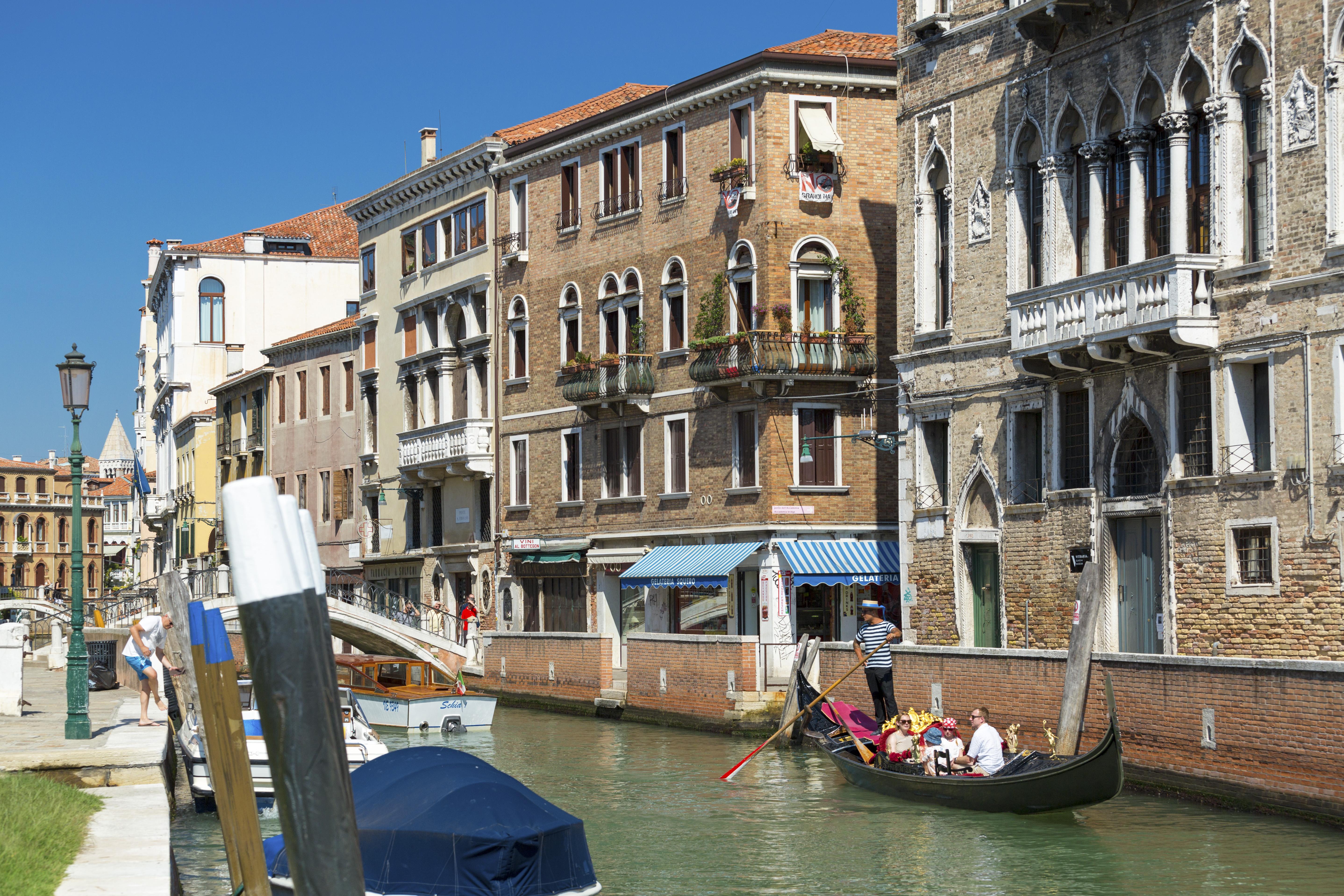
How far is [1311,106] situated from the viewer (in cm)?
1844

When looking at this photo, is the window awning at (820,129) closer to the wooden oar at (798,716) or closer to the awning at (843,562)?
the awning at (843,562)

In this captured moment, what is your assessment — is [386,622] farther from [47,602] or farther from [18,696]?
[47,602]

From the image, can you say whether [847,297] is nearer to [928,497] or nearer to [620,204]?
[928,497]

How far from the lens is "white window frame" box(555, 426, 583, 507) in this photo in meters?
34.3

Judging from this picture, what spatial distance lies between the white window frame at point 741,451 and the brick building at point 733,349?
0.15 feet

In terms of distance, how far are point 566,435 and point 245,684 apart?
14.4m

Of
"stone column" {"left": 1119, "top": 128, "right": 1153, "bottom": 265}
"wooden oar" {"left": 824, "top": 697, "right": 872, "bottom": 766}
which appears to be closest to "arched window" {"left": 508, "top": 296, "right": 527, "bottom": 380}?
"wooden oar" {"left": 824, "top": 697, "right": 872, "bottom": 766}

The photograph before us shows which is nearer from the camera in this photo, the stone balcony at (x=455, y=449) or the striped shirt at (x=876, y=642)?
the striped shirt at (x=876, y=642)

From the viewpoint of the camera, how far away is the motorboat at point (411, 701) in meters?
27.1

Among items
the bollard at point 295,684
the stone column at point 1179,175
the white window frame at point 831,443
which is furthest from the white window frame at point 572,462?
the bollard at point 295,684

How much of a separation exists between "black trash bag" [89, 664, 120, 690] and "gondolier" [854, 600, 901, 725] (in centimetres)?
1511

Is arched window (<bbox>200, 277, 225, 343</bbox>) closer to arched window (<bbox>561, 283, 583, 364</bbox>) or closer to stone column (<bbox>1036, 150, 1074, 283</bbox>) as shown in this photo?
arched window (<bbox>561, 283, 583, 364</bbox>)

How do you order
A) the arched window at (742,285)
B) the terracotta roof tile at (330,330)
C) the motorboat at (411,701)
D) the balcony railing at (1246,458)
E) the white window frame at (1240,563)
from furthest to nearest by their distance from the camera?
the terracotta roof tile at (330,330)
the arched window at (742,285)
the motorboat at (411,701)
the balcony railing at (1246,458)
the white window frame at (1240,563)

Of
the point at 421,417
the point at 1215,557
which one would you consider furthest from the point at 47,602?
the point at 1215,557
